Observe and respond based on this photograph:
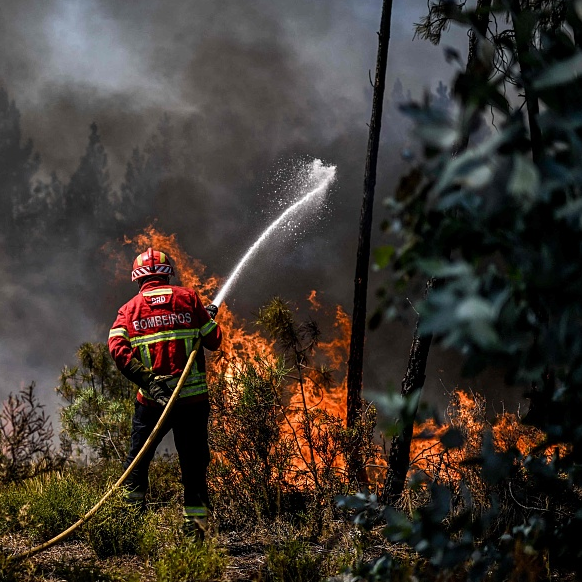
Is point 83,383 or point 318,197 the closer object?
point 83,383

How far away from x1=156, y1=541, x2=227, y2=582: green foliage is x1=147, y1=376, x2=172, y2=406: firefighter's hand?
132 cm

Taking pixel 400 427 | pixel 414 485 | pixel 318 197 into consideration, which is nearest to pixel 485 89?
pixel 400 427

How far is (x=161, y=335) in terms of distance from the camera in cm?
500

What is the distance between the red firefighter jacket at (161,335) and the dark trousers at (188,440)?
112 mm

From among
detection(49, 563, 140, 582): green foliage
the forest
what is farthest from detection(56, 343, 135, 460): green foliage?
detection(49, 563, 140, 582): green foliage

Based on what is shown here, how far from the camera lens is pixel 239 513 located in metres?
5.51

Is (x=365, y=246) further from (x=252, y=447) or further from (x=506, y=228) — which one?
(x=506, y=228)

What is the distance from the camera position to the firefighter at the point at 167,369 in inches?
193

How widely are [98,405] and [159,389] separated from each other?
313cm

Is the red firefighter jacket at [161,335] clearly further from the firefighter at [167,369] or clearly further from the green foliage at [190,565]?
the green foliage at [190,565]

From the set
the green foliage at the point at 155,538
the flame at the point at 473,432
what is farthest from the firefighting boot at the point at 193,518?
the flame at the point at 473,432

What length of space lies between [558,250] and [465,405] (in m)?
4.33

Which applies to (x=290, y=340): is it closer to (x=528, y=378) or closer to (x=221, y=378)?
(x=221, y=378)

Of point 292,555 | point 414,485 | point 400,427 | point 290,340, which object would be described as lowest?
point 292,555
